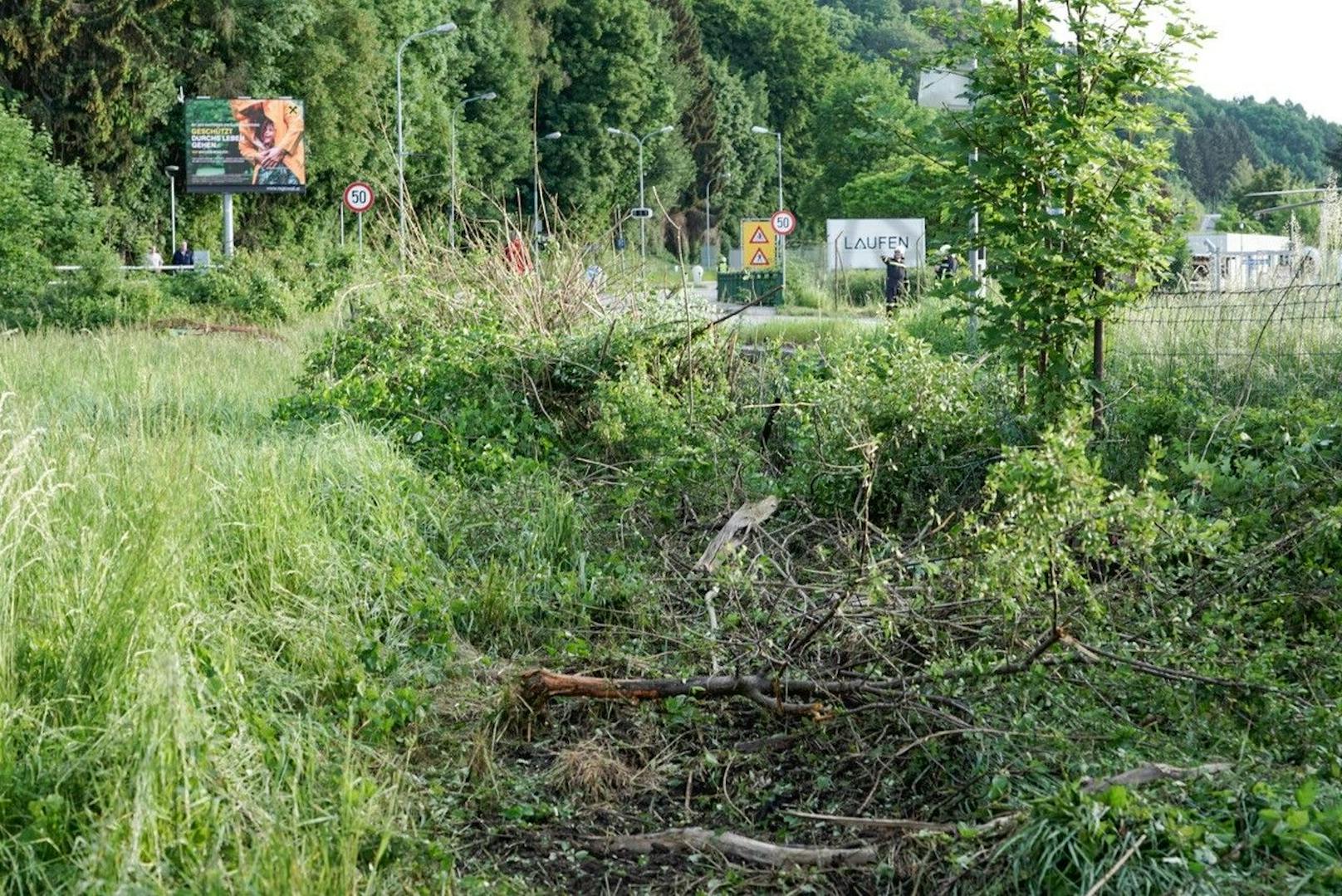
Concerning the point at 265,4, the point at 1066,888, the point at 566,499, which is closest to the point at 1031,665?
the point at 1066,888

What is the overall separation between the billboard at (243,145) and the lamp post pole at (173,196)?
402 cm

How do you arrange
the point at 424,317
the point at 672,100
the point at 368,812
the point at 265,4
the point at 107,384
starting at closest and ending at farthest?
the point at 368,812 < the point at 107,384 < the point at 424,317 < the point at 265,4 < the point at 672,100

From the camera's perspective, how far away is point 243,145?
42.9 m

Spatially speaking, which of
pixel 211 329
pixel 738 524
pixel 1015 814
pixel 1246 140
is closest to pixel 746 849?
pixel 1015 814

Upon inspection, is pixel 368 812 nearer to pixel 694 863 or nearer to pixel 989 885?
pixel 694 863

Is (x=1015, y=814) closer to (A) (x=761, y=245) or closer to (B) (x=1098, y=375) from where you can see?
(B) (x=1098, y=375)

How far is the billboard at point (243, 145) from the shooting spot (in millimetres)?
42719

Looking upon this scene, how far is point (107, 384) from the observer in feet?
32.0

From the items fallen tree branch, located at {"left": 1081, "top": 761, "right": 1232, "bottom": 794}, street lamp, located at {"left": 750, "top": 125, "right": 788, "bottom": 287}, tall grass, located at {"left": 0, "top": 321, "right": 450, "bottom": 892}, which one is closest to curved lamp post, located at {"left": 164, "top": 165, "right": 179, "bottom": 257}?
street lamp, located at {"left": 750, "top": 125, "right": 788, "bottom": 287}

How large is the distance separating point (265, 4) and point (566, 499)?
141ft

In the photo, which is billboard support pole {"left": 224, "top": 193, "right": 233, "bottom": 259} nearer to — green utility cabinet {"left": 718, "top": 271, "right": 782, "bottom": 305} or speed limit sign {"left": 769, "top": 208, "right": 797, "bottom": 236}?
speed limit sign {"left": 769, "top": 208, "right": 797, "bottom": 236}

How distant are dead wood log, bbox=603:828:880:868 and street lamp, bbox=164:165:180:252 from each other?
45.3 m

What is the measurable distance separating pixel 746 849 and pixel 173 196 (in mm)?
46502

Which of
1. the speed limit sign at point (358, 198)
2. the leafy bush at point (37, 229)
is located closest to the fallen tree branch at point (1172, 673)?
the leafy bush at point (37, 229)
